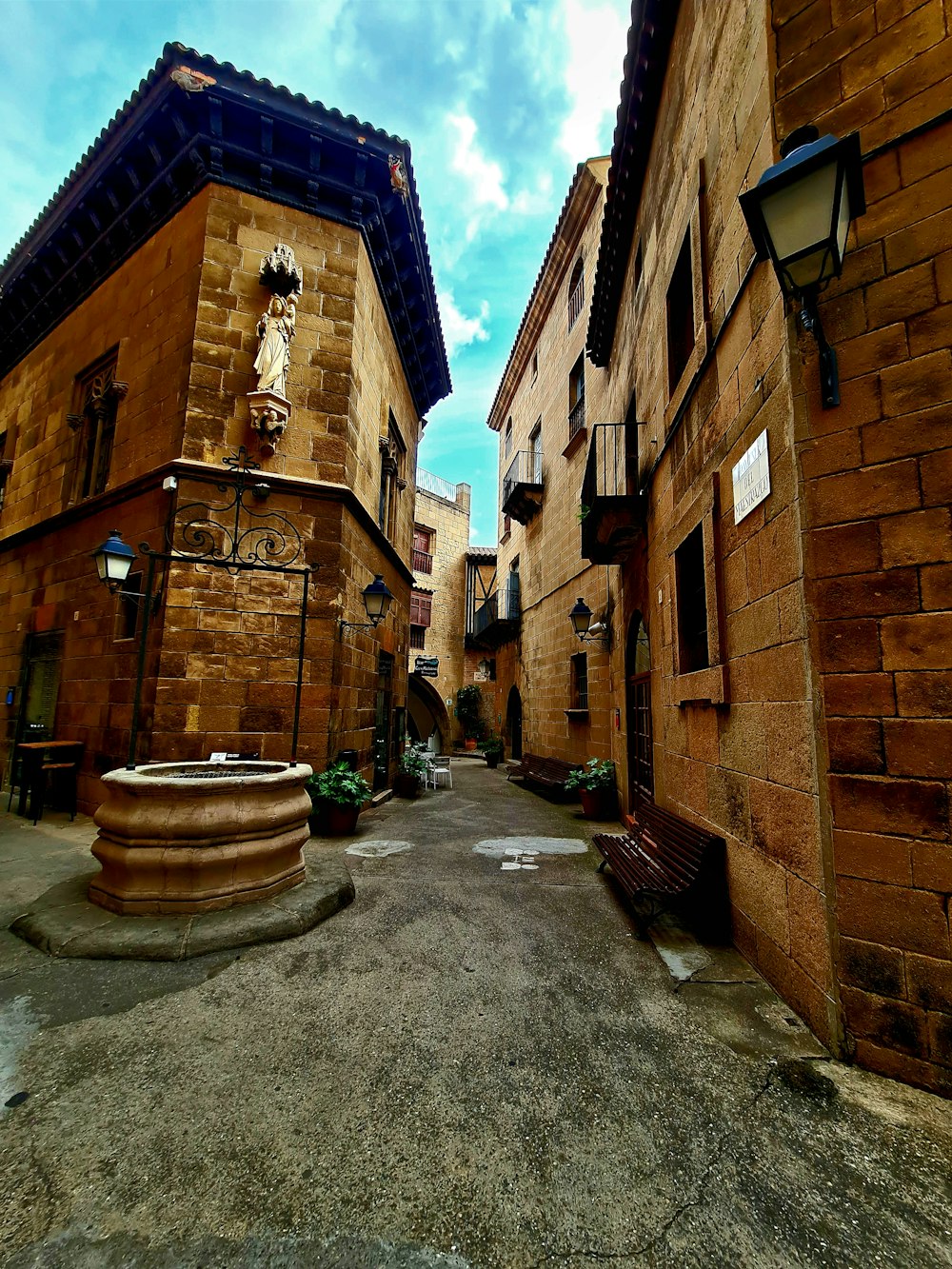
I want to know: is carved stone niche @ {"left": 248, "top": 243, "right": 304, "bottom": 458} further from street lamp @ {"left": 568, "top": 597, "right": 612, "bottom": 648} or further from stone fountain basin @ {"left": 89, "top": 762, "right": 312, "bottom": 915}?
street lamp @ {"left": 568, "top": 597, "right": 612, "bottom": 648}

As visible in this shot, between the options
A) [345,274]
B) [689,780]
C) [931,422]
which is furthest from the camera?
[345,274]

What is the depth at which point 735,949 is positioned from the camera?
3199 mm

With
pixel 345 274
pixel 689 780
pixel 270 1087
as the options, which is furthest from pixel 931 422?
pixel 345 274

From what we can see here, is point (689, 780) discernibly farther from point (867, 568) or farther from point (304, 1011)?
point (304, 1011)

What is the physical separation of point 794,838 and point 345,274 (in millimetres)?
8586

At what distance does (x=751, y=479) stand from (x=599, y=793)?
5.77 m

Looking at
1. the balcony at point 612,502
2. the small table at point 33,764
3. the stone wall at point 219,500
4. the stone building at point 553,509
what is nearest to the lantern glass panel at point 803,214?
the balcony at point 612,502

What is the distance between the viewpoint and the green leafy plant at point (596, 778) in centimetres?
785

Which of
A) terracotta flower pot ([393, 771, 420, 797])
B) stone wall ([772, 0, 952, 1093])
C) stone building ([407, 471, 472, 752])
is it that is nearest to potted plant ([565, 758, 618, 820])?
terracotta flower pot ([393, 771, 420, 797])

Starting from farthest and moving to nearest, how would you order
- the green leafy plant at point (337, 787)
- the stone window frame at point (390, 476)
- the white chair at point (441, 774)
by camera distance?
the white chair at point (441, 774) < the stone window frame at point (390, 476) < the green leafy plant at point (337, 787)

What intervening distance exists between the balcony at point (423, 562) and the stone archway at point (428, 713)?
15.5 feet

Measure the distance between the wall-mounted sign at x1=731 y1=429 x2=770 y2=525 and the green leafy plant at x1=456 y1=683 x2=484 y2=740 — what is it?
17884 mm

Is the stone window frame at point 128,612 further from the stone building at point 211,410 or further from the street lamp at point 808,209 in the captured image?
the street lamp at point 808,209

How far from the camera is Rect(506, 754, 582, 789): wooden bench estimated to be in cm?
906
